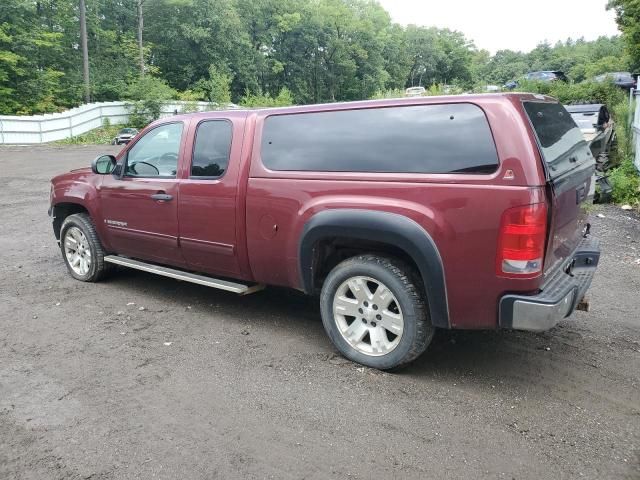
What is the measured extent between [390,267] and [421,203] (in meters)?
0.50

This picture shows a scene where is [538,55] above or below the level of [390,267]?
above

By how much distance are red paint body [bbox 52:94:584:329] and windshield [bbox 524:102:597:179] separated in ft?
0.49

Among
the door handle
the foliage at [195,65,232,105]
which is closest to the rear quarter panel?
the door handle

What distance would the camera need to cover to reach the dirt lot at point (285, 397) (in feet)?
9.29

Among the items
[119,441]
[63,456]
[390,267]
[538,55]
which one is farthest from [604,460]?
[538,55]

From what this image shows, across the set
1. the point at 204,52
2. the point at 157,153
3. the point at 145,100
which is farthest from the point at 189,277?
the point at 204,52

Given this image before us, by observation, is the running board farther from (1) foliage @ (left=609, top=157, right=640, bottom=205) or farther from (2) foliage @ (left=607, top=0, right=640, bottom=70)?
(2) foliage @ (left=607, top=0, right=640, bottom=70)

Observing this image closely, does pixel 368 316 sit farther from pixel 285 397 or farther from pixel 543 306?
pixel 543 306

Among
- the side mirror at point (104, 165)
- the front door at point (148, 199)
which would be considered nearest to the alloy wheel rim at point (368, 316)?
the front door at point (148, 199)

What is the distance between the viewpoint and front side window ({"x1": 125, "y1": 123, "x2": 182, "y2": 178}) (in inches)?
197

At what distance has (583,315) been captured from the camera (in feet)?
16.0

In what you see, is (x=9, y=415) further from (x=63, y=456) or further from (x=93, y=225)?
(x=93, y=225)

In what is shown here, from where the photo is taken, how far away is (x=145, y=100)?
102ft

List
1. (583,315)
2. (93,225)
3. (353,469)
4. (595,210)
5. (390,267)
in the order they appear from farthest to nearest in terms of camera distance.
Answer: (595,210), (93,225), (583,315), (390,267), (353,469)
